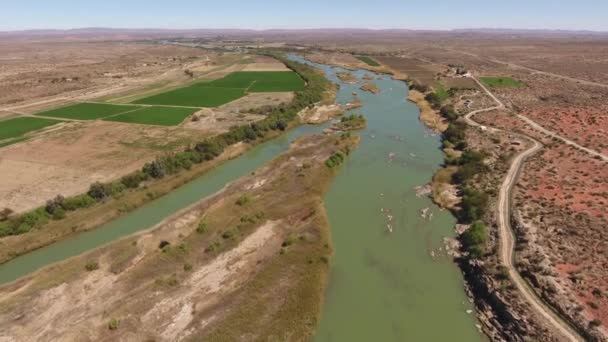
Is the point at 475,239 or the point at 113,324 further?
the point at 475,239

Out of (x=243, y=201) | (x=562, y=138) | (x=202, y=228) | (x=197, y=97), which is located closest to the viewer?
(x=202, y=228)

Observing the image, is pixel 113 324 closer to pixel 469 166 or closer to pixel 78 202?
pixel 78 202

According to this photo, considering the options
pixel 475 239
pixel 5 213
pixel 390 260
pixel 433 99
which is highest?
pixel 433 99

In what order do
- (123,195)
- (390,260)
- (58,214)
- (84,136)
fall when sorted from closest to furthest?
(390,260) → (58,214) → (123,195) → (84,136)

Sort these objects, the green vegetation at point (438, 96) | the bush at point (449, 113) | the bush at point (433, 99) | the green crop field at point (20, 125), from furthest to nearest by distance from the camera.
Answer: the green vegetation at point (438, 96) < the bush at point (433, 99) < the bush at point (449, 113) < the green crop field at point (20, 125)

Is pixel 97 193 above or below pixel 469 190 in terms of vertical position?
below

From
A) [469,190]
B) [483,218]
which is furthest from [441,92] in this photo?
[483,218]

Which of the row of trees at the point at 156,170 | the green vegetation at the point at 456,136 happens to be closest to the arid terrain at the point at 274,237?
the green vegetation at the point at 456,136

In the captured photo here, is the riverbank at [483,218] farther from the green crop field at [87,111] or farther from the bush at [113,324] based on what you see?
the green crop field at [87,111]
